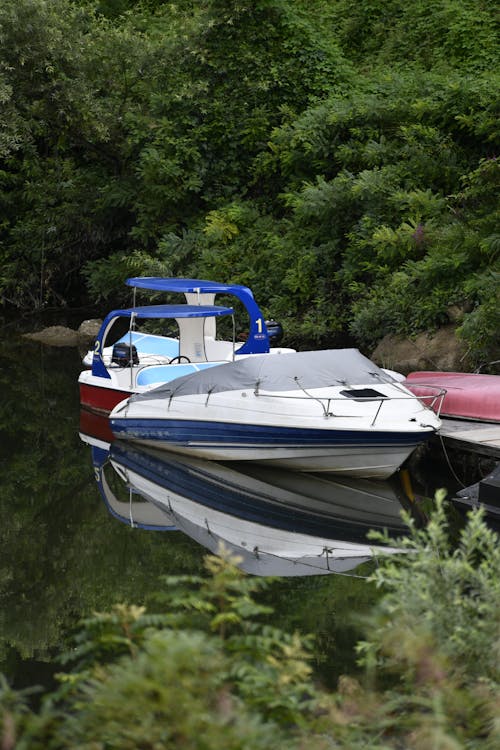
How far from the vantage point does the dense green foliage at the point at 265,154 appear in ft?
60.4

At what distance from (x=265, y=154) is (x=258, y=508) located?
13426 millimetres

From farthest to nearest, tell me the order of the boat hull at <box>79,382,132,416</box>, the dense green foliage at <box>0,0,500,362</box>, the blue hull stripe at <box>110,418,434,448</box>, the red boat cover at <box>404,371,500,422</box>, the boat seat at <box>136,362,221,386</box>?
the dense green foliage at <box>0,0,500,362</box> → the boat hull at <box>79,382,132,416</box> → the boat seat at <box>136,362,221,386</box> → the red boat cover at <box>404,371,500,422</box> → the blue hull stripe at <box>110,418,434,448</box>

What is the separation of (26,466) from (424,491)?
16.2 feet

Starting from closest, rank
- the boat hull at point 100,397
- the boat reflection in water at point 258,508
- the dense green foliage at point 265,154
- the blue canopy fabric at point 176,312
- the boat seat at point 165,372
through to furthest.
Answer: the boat reflection in water at point 258,508 → the boat seat at point 165,372 → the blue canopy fabric at point 176,312 → the boat hull at point 100,397 → the dense green foliage at point 265,154

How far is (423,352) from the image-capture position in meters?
16.6

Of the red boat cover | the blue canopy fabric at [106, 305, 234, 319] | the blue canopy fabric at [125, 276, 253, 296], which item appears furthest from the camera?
the blue canopy fabric at [125, 276, 253, 296]

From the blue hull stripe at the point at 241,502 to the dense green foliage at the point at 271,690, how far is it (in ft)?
15.2

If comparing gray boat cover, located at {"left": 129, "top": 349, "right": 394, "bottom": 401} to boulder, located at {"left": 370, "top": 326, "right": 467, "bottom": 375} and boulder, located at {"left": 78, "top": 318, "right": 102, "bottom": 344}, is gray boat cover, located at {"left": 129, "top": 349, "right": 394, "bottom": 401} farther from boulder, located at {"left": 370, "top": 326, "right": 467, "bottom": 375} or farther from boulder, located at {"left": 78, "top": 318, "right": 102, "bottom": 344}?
boulder, located at {"left": 78, "top": 318, "right": 102, "bottom": 344}

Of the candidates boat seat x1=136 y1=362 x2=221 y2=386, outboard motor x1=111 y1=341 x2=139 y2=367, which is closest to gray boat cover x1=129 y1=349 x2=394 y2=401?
boat seat x1=136 y1=362 x2=221 y2=386

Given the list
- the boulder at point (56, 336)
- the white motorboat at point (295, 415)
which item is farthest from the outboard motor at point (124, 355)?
A: the boulder at point (56, 336)

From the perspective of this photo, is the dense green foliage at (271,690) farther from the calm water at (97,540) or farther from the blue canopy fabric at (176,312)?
the blue canopy fabric at (176,312)

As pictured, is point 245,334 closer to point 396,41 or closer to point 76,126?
point 76,126

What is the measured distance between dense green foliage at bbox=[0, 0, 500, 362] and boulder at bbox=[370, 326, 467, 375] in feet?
0.91

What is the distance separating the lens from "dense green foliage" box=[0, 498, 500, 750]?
3.72 m
